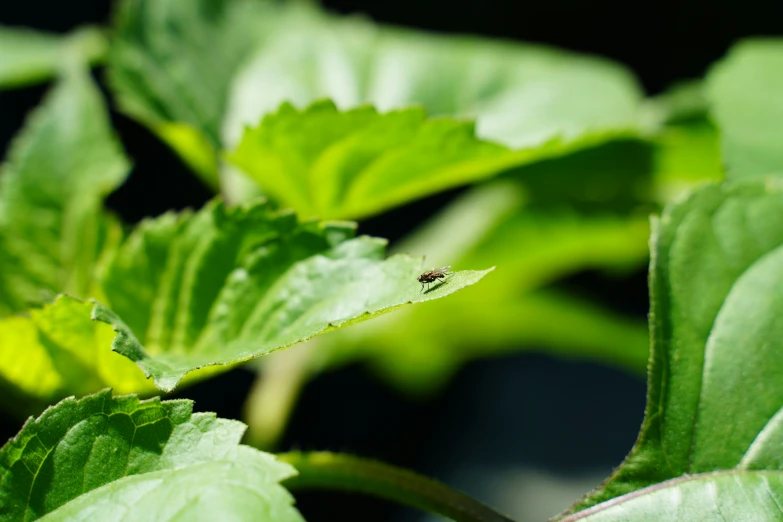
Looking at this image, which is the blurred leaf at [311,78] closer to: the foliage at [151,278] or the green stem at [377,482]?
the foliage at [151,278]

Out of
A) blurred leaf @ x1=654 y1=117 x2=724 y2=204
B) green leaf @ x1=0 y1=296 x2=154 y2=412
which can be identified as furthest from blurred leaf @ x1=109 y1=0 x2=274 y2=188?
blurred leaf @ x1=654 y1=117 x2=724 y2=204

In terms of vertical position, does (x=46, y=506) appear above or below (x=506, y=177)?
below

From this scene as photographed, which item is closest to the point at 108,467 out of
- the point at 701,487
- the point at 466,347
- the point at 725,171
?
the point at 701,487

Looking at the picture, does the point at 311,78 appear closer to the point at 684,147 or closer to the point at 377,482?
the point at 684,147

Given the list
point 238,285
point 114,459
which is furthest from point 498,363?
point 114,459

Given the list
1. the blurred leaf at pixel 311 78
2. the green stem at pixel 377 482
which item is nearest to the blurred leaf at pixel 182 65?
the blurred leaf at pixel 311 78

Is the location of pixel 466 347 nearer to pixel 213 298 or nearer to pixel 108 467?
pixel 213 298

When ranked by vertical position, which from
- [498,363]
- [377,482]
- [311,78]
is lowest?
[498,363]
